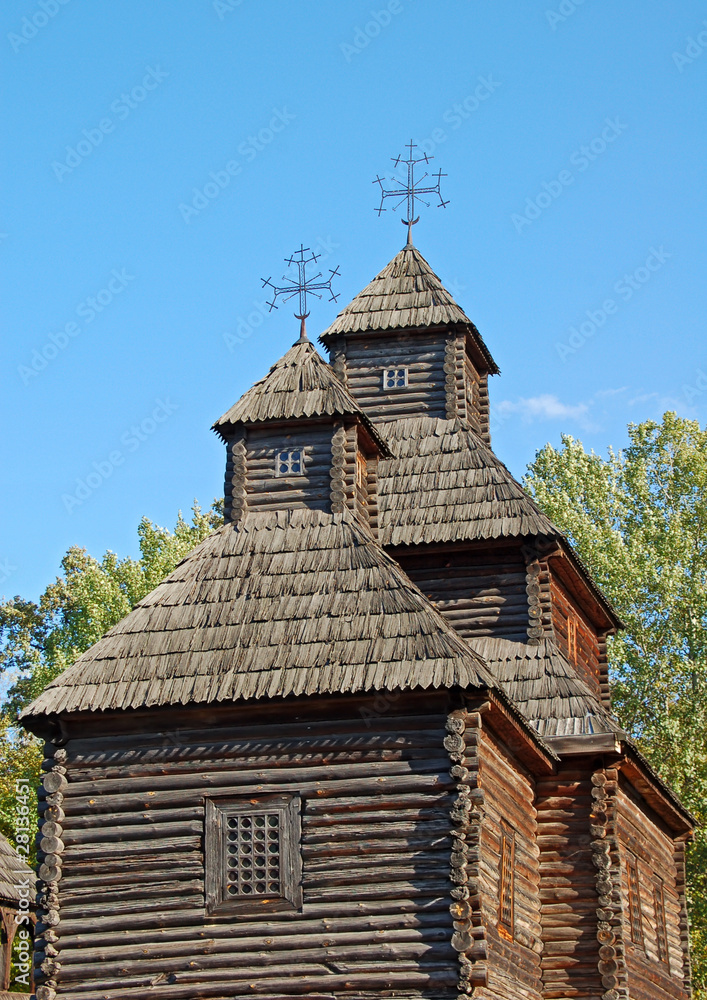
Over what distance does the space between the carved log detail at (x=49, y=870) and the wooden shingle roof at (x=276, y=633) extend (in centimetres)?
84

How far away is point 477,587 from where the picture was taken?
864 inches

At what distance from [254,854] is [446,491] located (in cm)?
838

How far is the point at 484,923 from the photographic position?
16203 millimetres

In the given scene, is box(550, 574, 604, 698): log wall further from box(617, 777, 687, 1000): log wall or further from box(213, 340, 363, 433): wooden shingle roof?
box(213, 340, 363, 433): wooden shingle roof

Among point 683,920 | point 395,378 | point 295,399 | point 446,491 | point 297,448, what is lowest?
point 683,920

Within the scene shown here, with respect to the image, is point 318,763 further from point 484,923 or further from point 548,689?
point 548,689

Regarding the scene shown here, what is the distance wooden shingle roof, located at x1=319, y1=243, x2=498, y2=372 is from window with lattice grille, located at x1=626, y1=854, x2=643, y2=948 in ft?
33.0

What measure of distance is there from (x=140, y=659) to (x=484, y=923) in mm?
5534

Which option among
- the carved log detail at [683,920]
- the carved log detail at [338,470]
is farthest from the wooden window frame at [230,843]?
the carved log detail at [683,920]

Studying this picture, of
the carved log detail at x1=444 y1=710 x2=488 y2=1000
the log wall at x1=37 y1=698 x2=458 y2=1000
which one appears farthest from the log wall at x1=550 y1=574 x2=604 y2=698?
the log wall at x1=37 y1=698 x2=458 y2=1000

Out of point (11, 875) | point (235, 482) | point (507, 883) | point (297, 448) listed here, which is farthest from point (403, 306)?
point (11, 875)

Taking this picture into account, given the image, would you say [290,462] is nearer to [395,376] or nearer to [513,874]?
[395,376]

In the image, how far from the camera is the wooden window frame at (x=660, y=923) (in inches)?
909

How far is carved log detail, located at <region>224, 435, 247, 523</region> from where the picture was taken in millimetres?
20422
